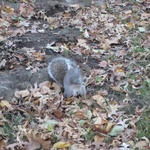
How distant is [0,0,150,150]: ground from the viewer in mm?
3678

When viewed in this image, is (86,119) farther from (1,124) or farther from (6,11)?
(6,11)

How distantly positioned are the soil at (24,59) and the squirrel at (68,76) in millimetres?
166

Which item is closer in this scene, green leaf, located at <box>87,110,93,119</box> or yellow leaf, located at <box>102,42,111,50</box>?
green leaf, located at <box>87,110,93,119</box>

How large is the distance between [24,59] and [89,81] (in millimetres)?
1073

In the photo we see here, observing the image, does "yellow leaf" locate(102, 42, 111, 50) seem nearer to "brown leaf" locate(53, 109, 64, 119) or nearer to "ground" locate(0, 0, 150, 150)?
"ground" locate(0, 0, 150, 150)

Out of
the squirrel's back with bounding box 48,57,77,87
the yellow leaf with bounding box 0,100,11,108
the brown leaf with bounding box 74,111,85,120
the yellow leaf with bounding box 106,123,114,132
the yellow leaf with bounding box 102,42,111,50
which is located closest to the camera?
the yellow leaf with bounding box 106,123,114,132

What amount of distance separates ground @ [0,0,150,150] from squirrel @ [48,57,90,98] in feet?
0.29

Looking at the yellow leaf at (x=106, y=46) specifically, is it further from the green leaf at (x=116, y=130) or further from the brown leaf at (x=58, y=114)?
the green leaf at (x=116, y=130)

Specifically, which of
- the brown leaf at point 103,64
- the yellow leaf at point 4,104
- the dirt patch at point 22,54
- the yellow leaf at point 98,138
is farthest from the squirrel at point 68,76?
the yellow leaf at point 98,138

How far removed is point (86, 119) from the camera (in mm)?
3947

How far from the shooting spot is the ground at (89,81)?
3678 mm

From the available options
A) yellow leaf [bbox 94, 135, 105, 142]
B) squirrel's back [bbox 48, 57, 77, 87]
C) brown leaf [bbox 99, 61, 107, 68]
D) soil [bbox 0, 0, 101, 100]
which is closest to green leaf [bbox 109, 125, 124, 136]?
yellow leaf [bbox 94, 135, 105, 142]

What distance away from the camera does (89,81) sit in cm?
475

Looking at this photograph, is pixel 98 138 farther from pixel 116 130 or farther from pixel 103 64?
pixel 103 64
